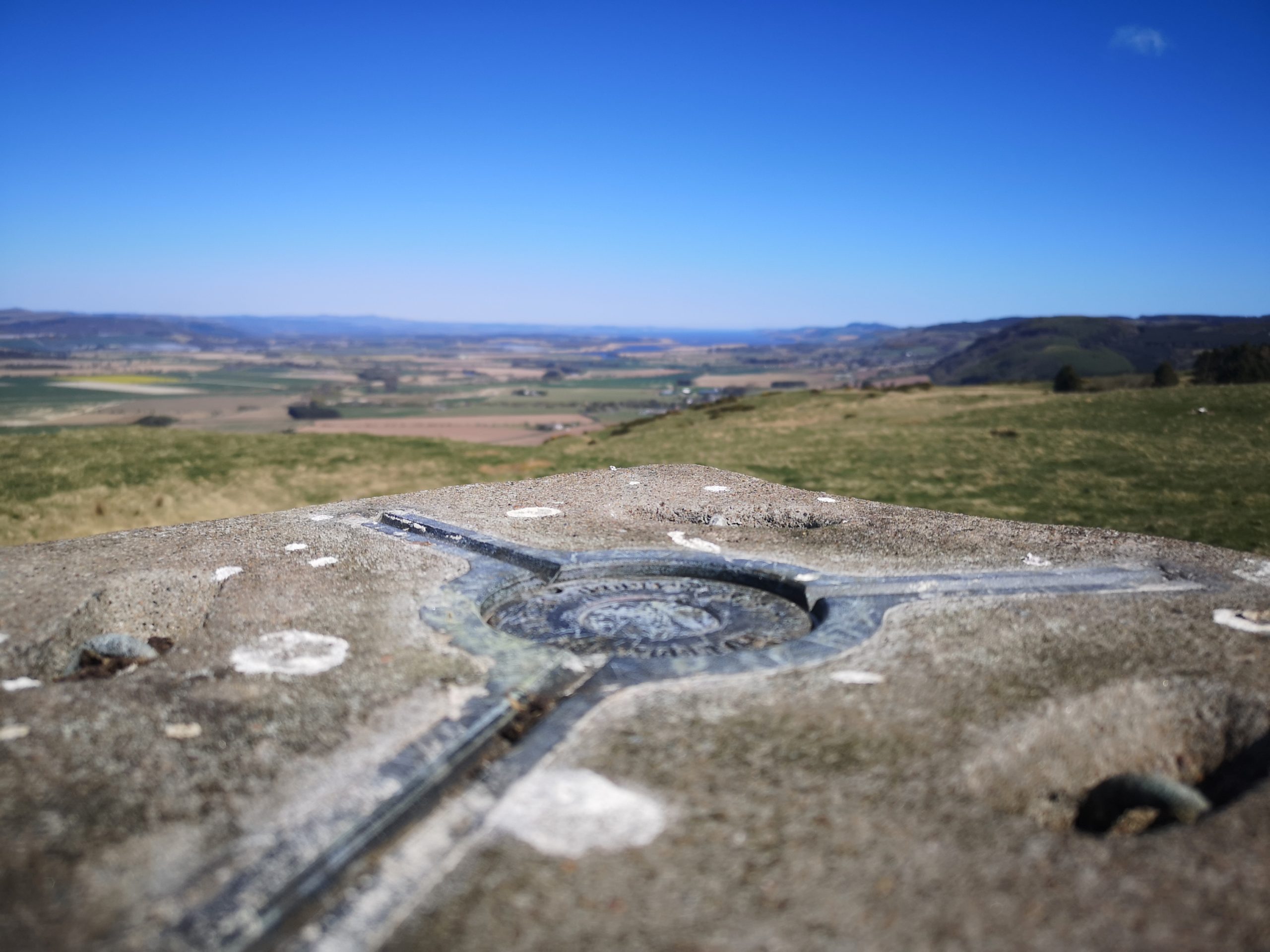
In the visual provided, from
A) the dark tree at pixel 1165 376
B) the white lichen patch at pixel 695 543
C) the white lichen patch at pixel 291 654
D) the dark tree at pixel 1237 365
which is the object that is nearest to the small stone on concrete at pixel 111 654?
the white lichen patch at pixel 291 654

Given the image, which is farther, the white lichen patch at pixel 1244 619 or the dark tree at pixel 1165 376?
the dark tree at pixel 1165 376

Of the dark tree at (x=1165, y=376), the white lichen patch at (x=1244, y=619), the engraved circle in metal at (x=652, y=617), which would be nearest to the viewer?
the white lichen patch at (x=1244, y=619)

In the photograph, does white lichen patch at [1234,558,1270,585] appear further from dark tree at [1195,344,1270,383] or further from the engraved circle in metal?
dark tree at [1195,344,1270,383]

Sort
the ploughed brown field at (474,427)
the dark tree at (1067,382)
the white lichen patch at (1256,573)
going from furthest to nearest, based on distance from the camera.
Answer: the dark tree at (1067,382) < the ploughed brown field at (474,427) < the white lichen patch at (1256,573)

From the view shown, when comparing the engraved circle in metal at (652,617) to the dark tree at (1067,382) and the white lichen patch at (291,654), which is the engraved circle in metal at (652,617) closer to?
the white lichen patch at (291,654)

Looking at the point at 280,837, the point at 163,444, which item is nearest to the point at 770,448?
the point at 163,444

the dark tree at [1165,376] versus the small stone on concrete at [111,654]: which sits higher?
the dark tree at [1165,376]
